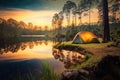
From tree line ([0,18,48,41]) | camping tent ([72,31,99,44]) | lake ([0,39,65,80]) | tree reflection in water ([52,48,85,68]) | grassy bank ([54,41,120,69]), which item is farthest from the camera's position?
tree line ([0,18,48,41])

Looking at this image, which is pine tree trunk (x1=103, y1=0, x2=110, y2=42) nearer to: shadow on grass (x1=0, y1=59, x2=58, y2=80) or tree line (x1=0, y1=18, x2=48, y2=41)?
tree line (x1=0, y1=18, x2=48, y2=41)

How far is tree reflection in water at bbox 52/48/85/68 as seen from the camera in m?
6.39

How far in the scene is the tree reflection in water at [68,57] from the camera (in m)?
6.39

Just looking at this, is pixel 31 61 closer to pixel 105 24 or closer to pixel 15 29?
pixel 105 24

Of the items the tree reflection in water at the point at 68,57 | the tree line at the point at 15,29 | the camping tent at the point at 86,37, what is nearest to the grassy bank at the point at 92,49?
the tree reflection in water at the point at 68,57

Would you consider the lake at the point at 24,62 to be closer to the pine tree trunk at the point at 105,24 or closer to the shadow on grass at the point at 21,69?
the shadow on grass at the point at 21,69

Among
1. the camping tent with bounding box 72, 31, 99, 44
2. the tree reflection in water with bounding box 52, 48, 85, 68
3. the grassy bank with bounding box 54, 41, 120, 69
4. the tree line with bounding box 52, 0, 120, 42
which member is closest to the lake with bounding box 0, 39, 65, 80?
the tree reflection in water with bounding box 52, 48, 85, 68

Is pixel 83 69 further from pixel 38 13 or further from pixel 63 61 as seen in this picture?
pixel 38 13

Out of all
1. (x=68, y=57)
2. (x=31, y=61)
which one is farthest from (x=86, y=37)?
(x=31, y=61)

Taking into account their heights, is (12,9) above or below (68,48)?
above

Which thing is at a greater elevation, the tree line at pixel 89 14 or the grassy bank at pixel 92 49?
the tree line at pixel 89 14

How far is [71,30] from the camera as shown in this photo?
30.8 ft

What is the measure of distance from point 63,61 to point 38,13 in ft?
7.41

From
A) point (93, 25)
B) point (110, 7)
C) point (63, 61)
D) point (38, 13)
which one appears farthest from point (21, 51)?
point (110, 7)
